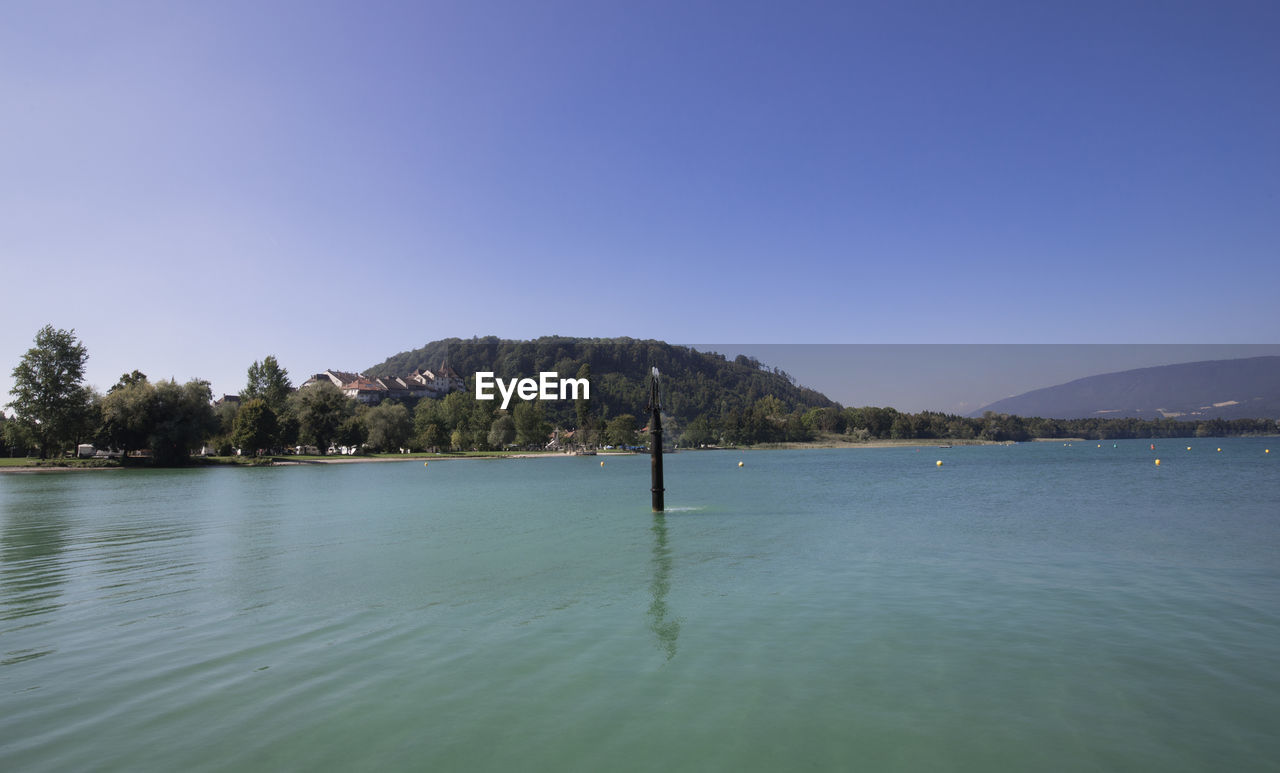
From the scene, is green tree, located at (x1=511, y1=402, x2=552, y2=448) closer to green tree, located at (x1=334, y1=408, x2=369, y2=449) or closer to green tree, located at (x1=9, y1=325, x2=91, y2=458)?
green tree, located at (x1=334, y1=408, x2=369, y2=449)

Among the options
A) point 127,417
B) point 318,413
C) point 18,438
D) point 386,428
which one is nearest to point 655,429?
point 127,417

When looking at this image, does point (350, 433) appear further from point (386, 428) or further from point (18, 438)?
point (18, 438)

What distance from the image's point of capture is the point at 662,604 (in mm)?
13547

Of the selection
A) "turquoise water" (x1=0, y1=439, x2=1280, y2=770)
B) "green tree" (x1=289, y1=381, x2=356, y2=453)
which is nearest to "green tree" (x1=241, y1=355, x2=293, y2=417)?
"green tree" (x1=289, y1=381, x2=356, y2=453)

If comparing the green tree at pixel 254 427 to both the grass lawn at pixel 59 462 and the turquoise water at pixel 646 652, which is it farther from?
the turquoise water at pixel 646 652

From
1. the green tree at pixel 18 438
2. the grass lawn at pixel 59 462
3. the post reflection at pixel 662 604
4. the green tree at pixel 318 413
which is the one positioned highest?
the green tree at pixel 318 413

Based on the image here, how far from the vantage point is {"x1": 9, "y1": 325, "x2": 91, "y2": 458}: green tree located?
79000mm

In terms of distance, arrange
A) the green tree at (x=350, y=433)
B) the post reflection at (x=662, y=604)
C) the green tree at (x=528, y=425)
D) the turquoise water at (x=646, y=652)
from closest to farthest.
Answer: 1. the turquoise water at (x=646, y=652)
2. the post reflection at (x=662, y=604)
3. the green tree at (x=350, y=433)
4. the green tree at (x=528, y=425)

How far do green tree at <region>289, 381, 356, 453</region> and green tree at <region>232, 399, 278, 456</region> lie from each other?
14.1m

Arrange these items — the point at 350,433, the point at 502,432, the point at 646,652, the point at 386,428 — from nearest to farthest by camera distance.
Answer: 1. the point at 646,652
2. the point at 350,433
3. the point at 386,428
4. the point at 502,432

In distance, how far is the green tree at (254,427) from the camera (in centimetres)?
10131

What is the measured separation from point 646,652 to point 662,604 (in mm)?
3356

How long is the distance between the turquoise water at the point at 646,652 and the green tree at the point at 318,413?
103 metres

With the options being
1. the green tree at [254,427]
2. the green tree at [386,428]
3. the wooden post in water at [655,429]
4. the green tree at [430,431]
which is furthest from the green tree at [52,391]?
the wooden post in water at [655,429]
